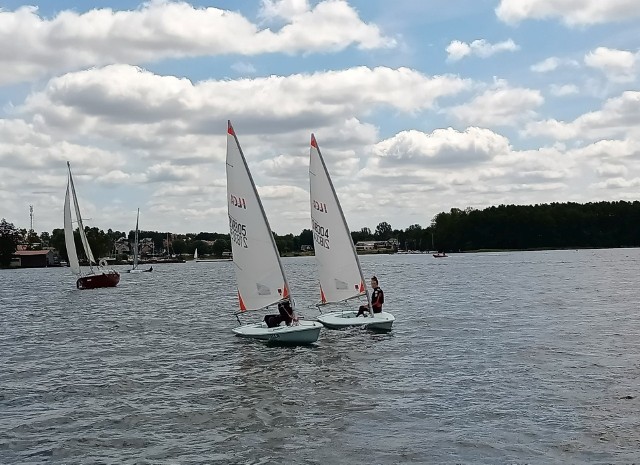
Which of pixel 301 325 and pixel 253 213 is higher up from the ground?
pixel 253 213

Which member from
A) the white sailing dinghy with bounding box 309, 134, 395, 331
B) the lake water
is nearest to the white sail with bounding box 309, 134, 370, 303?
the white sailing dinghy with bounding box 309, 134, 395, 331

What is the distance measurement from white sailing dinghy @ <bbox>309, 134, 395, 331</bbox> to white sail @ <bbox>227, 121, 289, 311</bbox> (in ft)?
15.6

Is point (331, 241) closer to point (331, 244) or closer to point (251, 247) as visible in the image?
point (331, 244)

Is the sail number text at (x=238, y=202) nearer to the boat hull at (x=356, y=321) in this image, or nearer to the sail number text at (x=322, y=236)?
the sail number text at (x=322, y=236)

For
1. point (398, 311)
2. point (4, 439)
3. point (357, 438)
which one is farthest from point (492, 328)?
point (4, 439)

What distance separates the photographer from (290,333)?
3030cm

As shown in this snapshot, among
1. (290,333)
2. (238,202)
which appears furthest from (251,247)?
(290,333)

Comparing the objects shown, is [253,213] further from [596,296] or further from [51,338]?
[596,296]

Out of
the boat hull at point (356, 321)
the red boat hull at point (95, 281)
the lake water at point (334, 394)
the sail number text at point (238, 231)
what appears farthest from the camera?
the red boat hull at point (95, 281)

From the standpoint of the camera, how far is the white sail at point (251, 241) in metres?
31.5

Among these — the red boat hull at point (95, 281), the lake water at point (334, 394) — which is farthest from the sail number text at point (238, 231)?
the red boat hull at point (95, 281)

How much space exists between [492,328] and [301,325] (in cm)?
1205

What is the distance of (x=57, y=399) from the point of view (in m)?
22.8

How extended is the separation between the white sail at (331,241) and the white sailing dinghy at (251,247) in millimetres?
5000
